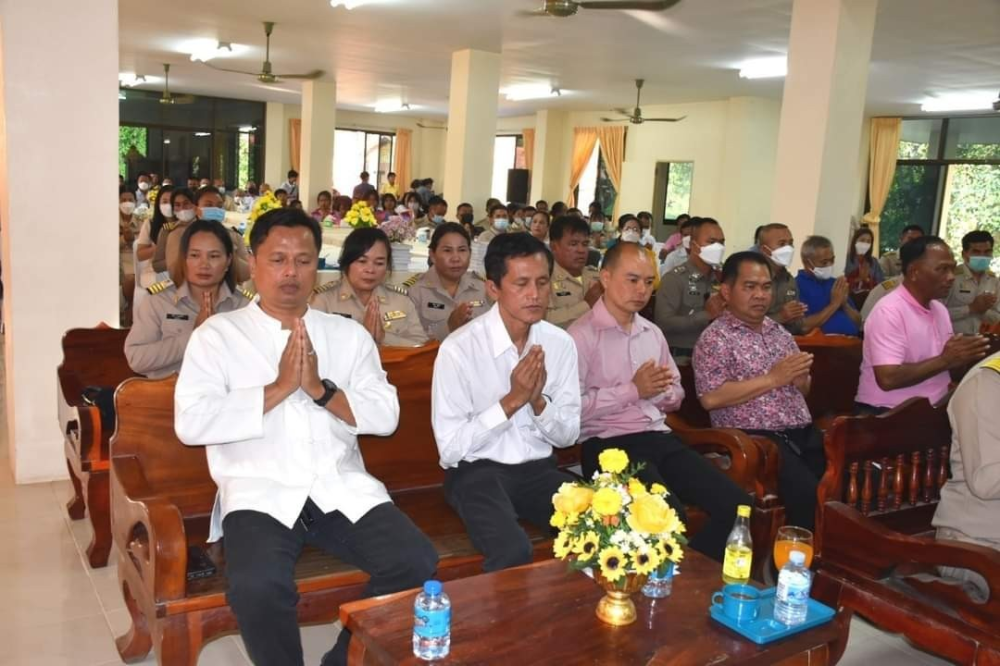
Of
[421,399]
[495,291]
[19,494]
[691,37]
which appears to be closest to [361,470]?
[421,399]

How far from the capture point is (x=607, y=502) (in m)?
1.94

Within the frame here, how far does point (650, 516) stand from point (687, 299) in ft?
10.9

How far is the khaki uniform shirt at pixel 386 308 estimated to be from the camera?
13.0 feet

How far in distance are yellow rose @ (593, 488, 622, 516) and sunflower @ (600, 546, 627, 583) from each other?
0.08m

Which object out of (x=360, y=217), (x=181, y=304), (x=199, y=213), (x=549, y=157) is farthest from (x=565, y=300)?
(x=549, y=157)

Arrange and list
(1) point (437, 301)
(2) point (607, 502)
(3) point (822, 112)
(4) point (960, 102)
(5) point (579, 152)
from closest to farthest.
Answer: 1. (2) point (607, 502)
2. (1) point (437, 301)
3. (3) point (822, 112)
4. (4) point (960, 102)
5. (5) point (579, 152)

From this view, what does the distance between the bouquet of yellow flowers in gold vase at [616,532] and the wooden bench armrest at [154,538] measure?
1.07 meters

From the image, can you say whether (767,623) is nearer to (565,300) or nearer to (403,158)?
(565,300)

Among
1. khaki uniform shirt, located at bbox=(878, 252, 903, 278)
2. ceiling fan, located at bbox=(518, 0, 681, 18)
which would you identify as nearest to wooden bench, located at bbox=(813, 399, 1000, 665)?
ceiling fan, located at bbox=(518, 0, 681, 18)

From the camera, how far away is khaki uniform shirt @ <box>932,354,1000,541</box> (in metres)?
2.48

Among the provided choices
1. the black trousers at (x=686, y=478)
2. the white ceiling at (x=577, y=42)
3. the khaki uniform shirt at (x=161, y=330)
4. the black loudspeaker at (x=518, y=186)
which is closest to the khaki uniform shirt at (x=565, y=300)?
the black trousers at (x=686, y=478)

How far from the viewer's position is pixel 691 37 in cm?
912

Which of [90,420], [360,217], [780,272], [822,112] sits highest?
[822,112]

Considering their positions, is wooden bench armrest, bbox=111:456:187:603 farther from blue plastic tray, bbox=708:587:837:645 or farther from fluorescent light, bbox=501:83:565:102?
fluorescent light, bbox=501:83:565:102
